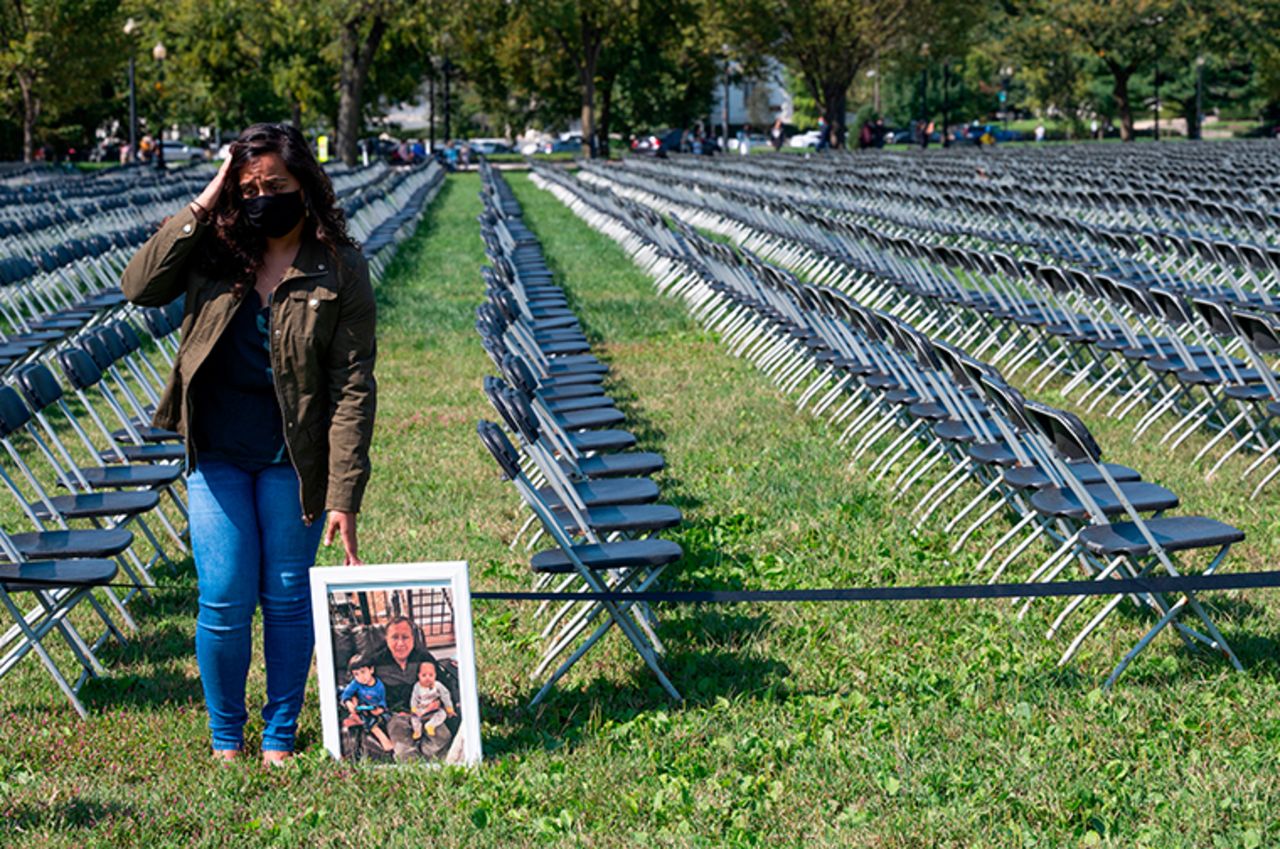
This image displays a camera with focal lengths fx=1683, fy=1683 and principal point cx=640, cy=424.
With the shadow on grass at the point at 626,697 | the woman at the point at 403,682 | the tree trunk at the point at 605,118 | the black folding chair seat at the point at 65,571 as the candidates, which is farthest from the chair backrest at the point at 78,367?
the tree trunk at the point at 605,118

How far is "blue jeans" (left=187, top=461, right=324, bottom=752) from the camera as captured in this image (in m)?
4.31

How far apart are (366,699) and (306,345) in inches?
37.7

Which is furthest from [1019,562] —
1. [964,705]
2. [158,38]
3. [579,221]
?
[158,38]

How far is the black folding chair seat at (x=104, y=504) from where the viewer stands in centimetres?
606

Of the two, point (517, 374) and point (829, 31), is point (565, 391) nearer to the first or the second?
point (517, 374)

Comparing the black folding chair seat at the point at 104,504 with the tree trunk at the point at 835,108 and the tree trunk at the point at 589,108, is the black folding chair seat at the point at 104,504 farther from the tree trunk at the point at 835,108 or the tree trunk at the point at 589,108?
the tree trunk at the point at 835,108

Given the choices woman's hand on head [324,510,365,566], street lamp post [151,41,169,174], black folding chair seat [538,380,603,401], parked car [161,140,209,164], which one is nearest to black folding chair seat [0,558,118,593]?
woman's hand on head [324,510,365,566]

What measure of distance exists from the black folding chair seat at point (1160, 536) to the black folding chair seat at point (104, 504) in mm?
3315

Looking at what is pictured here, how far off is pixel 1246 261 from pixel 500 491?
22.5 ft

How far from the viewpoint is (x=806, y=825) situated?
426cm

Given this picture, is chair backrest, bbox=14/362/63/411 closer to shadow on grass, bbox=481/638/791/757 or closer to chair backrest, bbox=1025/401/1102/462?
shadow on grass, bbox=481/638/791/757

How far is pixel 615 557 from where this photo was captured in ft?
17.1

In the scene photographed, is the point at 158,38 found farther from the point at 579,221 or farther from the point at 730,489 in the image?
the point at 730,489

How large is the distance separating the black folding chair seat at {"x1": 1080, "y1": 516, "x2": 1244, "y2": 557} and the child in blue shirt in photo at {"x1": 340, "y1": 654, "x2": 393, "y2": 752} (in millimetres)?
2272
